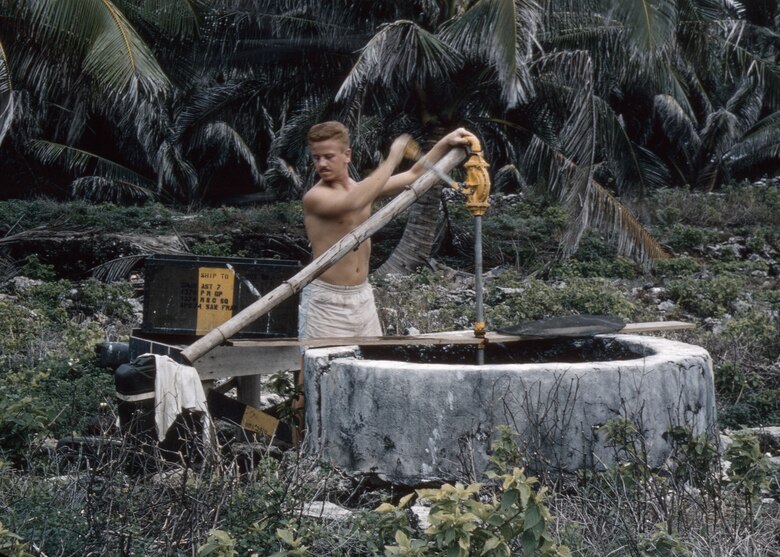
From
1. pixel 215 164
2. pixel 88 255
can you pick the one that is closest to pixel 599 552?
pixel 88 255

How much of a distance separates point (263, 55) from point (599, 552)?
1016 centimetres

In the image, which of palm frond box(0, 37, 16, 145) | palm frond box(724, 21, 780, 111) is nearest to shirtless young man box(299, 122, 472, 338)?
palm frond box(0, 37, 16, 145)

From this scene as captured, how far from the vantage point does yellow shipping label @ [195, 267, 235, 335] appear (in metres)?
5.76

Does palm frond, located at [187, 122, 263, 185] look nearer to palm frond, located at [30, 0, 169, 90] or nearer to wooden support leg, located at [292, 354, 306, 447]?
palm frond, located at [30, 0, 169, 90]

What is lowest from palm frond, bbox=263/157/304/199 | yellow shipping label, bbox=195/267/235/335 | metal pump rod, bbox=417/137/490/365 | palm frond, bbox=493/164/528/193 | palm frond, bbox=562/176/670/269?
yellow shipping label, bbox=195/267/235/335

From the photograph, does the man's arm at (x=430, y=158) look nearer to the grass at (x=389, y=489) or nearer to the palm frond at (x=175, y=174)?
the grass at (x=389, y=489)

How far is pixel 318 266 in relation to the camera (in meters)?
4.98

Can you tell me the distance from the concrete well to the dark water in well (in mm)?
905

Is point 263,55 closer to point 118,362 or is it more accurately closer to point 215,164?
point 118,362

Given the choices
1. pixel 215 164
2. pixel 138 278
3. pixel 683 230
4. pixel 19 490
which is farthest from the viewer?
pixel 215 164

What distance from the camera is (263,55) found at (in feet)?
41.8

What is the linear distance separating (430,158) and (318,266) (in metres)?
0.78

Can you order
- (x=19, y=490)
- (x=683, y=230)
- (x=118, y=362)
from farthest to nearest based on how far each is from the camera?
(x=683, y=230) < (x=118, y=362) < (x=19, y=490)

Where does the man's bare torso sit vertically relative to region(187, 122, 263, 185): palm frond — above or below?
below
